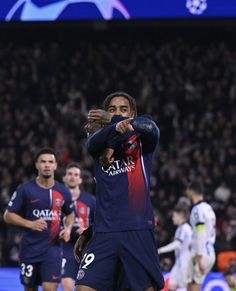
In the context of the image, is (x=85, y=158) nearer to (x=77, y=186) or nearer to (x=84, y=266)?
(x=77, y=186)

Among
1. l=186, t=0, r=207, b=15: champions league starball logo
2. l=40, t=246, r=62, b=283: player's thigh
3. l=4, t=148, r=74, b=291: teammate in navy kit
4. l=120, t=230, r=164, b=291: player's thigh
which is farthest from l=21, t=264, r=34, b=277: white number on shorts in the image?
l=186, t=0, r=207, b=15: champions league starball logo

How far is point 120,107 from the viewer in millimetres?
5961

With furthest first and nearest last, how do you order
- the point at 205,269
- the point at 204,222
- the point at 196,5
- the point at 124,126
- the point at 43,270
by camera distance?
the point at 196,5 < the point at 205,269 < the point at 204,222 < the point at 43,270 < the point at 124,126

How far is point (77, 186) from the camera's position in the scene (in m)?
11.2

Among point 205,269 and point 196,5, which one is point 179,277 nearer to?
point 205,269

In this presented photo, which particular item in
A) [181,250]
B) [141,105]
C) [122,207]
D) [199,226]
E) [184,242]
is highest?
[141,105]

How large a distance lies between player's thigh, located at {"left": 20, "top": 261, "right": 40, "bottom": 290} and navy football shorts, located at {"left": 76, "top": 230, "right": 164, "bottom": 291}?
3.75 meters

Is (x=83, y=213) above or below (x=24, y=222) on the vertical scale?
above

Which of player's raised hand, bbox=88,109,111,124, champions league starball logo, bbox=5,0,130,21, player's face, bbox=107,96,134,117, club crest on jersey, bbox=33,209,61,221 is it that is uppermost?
champions league starball logo, bbox=5,0,130,21

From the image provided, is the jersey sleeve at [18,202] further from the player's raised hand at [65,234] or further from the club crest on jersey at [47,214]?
the player's raised hand at [65,234]

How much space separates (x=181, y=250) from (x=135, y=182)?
6.26 meters

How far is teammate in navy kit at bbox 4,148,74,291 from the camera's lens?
9422 mm

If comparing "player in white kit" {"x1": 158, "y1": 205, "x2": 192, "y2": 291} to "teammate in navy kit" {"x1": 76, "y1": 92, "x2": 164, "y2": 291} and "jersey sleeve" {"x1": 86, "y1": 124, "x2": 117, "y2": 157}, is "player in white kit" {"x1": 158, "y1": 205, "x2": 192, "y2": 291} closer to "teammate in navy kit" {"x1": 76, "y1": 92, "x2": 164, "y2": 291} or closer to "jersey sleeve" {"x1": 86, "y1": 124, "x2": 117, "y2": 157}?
"teammate in navy kit" {"x1": 76, "y1": 92, "x2": 164, "y2": 291}

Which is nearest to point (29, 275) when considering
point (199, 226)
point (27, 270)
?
point (27, 270)
